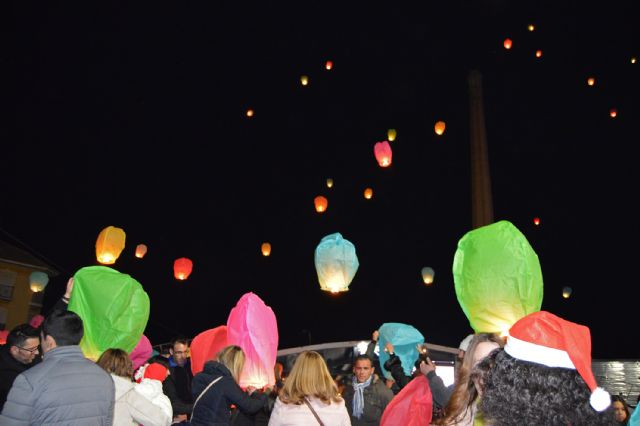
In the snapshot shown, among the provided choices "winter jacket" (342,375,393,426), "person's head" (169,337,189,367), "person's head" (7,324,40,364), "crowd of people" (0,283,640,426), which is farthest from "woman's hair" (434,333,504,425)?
"person's head" (169,337,189,367)

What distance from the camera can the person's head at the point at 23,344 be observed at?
12.0 feet

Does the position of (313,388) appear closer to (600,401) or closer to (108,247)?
(600,401)

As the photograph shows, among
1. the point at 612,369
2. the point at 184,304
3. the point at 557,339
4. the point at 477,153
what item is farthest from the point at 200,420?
the point at 184,304

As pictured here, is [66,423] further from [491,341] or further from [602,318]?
[602,318]

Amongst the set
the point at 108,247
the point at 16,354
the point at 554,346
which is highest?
the point at 108,247

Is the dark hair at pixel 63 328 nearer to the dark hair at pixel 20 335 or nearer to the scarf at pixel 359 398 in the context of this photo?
the dark hair at pixel 20 335

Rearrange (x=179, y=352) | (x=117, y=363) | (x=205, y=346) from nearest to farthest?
(x=117, y=363), (x=179, y=352), (x=205, y=346)

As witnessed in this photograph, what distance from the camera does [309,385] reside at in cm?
298

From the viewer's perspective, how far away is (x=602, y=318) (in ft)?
73.7

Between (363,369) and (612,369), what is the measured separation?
15.8ft

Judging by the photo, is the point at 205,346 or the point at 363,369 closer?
the point at 363,369

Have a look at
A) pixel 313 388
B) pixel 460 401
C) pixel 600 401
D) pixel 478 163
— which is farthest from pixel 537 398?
pixel 478 163

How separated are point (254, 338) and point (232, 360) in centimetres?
215

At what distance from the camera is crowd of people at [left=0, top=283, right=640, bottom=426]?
4.34ft
